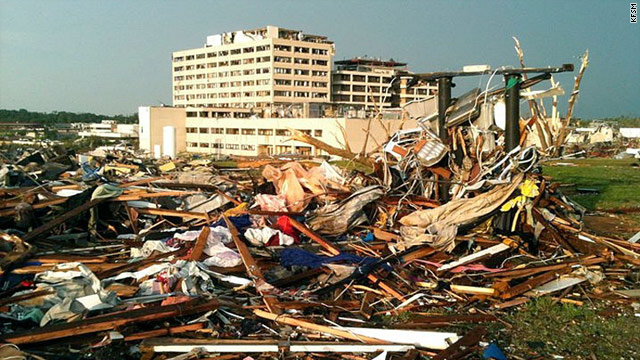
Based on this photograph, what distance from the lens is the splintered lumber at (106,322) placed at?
4.38m

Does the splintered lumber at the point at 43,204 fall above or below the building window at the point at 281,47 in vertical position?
below

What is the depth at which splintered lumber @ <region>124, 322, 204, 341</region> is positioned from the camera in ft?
15.0

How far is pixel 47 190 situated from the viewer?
945cm

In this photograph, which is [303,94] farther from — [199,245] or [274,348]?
[274,348]

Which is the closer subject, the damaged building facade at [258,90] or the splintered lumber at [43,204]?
the splintered lumber at [43,204]

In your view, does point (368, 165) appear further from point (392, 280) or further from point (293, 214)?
point (392, 280)

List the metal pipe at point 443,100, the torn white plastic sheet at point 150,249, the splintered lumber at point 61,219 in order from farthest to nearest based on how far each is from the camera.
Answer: the metal pipe at point 443,100 < the splintered lumber at point 61,219 < the torn white plastic sheet at point 150,249

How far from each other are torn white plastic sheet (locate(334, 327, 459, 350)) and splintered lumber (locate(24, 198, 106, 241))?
497cm

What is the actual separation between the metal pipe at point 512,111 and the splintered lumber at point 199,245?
4.88 m

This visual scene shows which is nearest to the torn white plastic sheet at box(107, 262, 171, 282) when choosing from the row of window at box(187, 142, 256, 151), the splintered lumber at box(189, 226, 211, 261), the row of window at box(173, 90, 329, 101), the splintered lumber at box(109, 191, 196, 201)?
the splintered lumber at box(189, 226, 211, 261)

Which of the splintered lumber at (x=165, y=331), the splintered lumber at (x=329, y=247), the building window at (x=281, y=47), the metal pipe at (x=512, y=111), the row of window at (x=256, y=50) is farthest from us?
the row of window at (x=256, y=50)

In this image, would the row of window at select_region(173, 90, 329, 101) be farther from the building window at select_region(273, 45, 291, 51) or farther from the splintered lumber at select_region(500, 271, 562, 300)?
the splintered lumber at select_region(500, 271, 562, 300)

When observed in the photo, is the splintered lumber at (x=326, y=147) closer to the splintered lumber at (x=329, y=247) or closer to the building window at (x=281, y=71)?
the splintered lumber at (x=329, y=247)

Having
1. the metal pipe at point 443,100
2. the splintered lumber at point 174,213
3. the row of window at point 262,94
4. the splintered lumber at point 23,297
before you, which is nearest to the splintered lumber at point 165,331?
the splintered lumber at point 23,297
